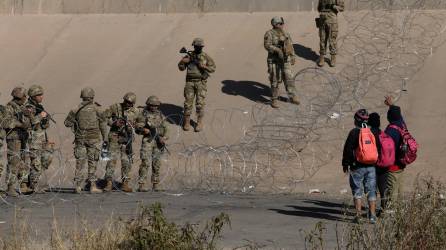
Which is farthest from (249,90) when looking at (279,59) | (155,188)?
(155,188)

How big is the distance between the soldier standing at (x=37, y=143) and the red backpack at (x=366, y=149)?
4335mm

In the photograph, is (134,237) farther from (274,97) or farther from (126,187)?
(274,97)

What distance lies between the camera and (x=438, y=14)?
20750 millimetres

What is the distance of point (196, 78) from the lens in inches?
695

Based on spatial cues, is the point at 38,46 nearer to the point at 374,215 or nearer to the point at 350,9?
the point at 350,9

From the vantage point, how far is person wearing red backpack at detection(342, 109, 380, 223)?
11.8m

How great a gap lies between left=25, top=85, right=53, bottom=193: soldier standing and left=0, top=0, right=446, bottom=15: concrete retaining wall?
8473 mm

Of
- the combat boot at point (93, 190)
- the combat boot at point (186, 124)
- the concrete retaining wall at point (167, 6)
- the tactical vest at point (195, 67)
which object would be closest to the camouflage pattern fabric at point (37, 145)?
the combat boot at point (93, 190)

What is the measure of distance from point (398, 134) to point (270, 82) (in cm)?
643

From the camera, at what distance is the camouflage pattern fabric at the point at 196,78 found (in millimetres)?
17453

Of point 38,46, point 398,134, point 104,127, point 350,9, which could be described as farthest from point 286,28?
point 398,134

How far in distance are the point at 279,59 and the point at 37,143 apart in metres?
5.01

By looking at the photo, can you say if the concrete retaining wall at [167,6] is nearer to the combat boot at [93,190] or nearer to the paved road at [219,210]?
the paved road at [219,210]

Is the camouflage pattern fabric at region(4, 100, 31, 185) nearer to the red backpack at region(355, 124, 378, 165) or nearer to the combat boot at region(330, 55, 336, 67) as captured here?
the red backpack at region(355, 124, 378, 165)
